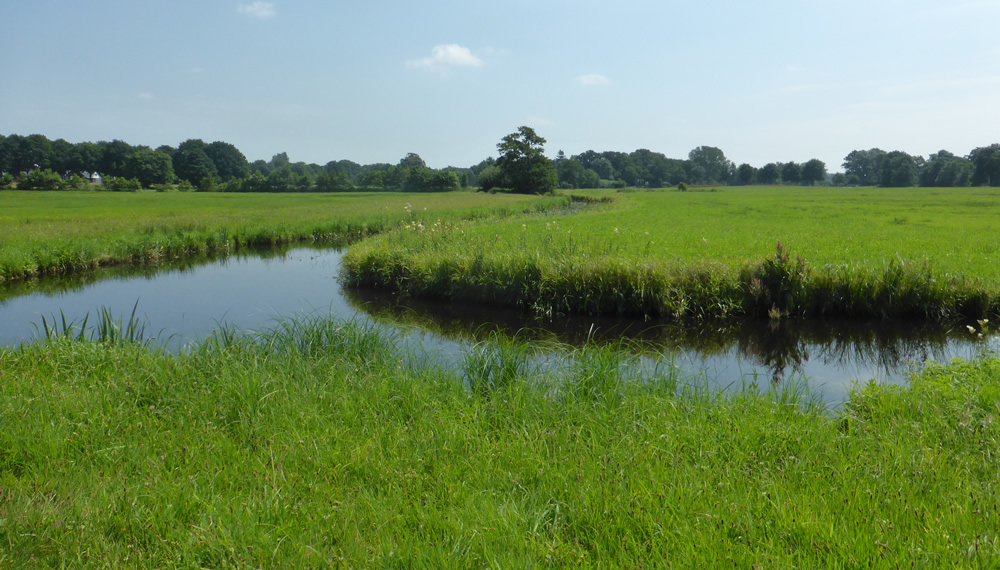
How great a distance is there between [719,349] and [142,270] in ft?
57.9

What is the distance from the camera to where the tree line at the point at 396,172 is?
72.4m

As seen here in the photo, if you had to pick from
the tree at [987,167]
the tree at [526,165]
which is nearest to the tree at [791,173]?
the tree at [987,167]

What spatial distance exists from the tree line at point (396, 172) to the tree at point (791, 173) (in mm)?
235

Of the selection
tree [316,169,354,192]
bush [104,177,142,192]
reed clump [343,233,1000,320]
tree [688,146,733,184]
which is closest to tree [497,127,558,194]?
tree [316,169,354,192]

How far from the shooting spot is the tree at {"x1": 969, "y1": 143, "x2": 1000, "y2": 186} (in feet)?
274

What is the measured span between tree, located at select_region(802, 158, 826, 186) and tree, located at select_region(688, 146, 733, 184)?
59.6 ft

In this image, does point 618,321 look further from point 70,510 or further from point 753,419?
point 70,510

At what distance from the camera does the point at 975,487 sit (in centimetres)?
313

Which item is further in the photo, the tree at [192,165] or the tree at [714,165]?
the tree at [714,165]

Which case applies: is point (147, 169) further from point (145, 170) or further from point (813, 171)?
point (813, 171)

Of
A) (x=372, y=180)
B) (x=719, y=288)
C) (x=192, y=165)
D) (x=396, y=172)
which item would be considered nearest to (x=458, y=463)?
(x=719, y=288)

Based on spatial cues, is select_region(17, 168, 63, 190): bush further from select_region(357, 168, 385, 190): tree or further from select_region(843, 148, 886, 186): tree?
select_region(843, 148, 886, 186): tree

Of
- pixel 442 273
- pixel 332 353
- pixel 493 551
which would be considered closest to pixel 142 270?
pixel 442 273

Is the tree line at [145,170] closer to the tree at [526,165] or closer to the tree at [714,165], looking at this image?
the tree at [526,165]
